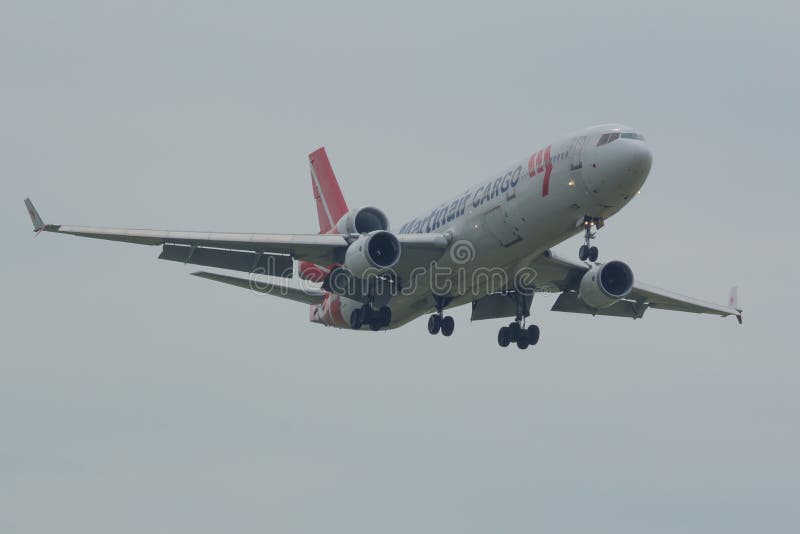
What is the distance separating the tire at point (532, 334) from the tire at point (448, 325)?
2966 millimetres

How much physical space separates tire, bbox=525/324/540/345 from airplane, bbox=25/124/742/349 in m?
0.04

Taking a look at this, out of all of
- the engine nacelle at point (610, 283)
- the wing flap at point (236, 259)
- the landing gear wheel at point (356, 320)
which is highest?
the engine nacelle at point (610, 283)

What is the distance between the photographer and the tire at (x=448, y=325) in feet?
156

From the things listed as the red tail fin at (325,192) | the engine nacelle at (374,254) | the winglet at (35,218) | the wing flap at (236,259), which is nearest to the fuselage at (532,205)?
the engine nacelle at (374,254)

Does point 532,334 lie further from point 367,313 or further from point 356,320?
point 356,320

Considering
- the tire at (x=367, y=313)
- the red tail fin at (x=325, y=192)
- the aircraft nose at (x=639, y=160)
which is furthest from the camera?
the red tail fin at (x=325, y=192)

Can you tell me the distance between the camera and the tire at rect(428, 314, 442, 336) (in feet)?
156

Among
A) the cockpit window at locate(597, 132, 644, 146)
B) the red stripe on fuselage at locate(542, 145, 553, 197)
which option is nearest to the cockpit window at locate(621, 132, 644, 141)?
the cockpit window at locate(597, 132, 644, 146)

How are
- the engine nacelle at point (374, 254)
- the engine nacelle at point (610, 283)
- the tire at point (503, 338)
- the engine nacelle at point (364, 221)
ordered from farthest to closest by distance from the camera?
the tire at point (503, 338) → the engine nacelle at point (610, 283) → the engine nacelle at point (364, 221) → the engine nacelle at point (374, 254)

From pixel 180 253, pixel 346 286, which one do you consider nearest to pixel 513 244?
pixel 346 286

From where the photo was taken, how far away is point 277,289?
5088 cm

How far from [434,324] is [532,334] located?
380cm

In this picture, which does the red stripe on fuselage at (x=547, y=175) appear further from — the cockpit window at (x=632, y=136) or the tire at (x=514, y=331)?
the tire at (x=514, y=331)

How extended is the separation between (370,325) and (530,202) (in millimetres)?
9283
